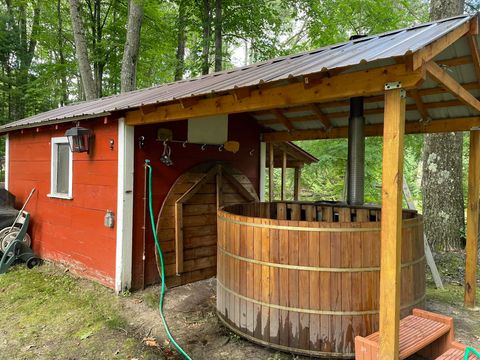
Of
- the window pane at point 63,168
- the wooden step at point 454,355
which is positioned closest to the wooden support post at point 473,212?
the wooden step at point 454,355

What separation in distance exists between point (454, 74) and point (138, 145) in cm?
373

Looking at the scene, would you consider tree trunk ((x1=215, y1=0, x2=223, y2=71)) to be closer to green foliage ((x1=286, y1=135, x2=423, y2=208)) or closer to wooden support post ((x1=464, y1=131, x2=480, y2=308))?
A: green foliage ((x1=286, y1=135, x2=423, y2=208))

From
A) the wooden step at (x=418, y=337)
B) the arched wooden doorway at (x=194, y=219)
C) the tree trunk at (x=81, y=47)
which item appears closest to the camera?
the wooden step at (x=418, y=337)

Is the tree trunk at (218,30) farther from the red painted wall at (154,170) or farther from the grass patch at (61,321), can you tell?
the grass patch at (61,321)

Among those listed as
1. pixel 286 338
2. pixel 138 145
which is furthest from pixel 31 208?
pixel 286 338

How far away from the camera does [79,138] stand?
4.83 meters

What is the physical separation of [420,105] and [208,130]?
2889 mm

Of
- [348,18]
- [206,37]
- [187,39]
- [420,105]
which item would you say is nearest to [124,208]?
[420,105]

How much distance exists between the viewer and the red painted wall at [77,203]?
467 cm

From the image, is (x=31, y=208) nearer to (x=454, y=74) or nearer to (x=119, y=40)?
(x=454, y=74)

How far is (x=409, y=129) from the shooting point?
4547mm

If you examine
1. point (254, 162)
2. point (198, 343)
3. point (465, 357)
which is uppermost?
point (254, 162)

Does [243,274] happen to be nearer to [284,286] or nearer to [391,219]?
[284,286]

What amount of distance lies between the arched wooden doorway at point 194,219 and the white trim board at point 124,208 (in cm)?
45
